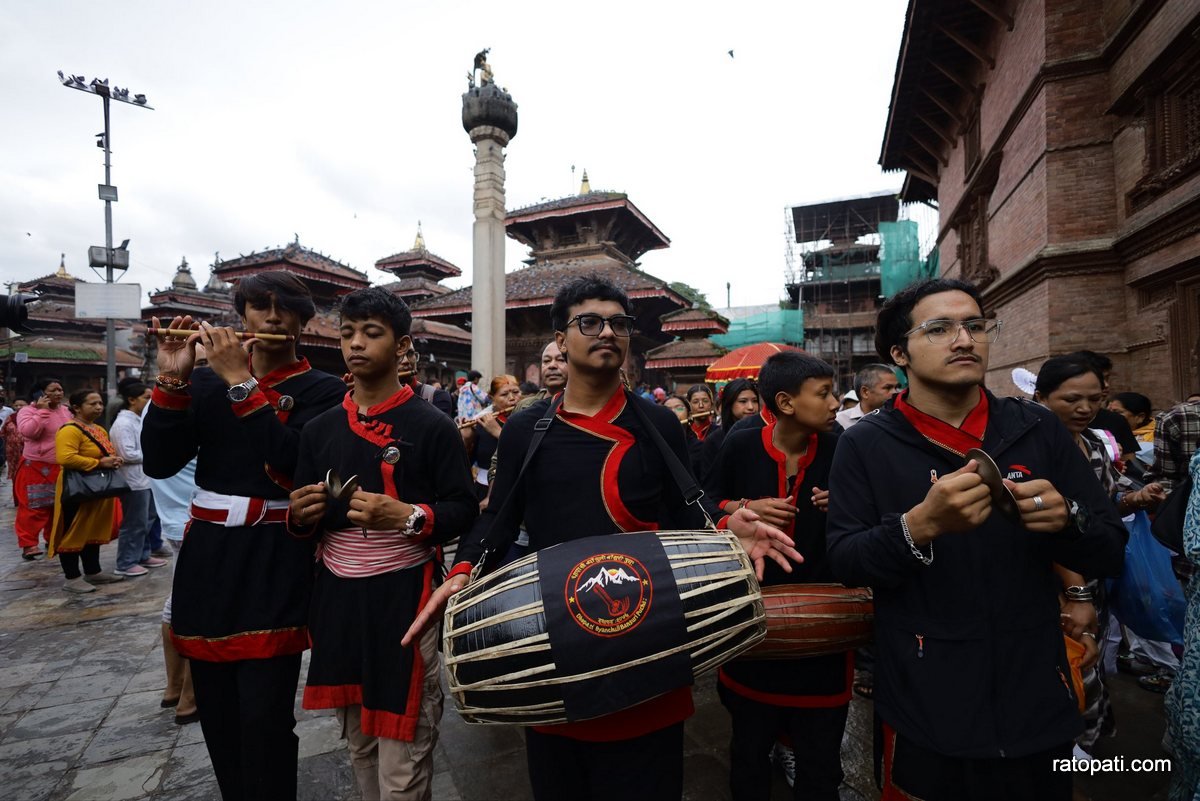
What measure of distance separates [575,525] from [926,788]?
3.82 ft

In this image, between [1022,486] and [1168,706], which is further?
[1168,706]

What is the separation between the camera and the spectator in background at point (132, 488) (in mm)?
5902

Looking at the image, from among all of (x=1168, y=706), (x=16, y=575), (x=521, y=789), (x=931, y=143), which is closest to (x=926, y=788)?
(x=1168, y=706)

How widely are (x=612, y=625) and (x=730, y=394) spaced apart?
3.38m

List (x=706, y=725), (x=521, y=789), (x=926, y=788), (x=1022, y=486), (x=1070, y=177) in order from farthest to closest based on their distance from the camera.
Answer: (x=1070, y=177) → (x=706, y=725) → (x=521, y=789) → (x=926, y=788) → (x=1022, y=486)

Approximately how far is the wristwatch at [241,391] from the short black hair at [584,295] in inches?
44.0

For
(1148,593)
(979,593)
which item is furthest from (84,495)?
(1148,593)

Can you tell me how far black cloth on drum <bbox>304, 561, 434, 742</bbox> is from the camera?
6.29 ft

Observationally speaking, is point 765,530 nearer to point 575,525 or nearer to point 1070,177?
point 575,525

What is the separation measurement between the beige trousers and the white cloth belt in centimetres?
76

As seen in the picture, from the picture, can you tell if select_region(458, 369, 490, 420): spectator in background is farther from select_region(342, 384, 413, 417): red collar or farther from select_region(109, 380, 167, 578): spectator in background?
select_region(342, 384, 413, 417): red collar

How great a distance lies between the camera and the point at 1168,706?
2082 mm

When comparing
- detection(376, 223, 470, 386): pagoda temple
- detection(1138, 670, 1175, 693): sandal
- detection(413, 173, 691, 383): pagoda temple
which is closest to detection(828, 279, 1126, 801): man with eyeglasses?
detection(1138, 670, 1175, 693): sandal

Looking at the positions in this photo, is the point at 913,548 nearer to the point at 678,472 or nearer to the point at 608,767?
the point at 678,472
